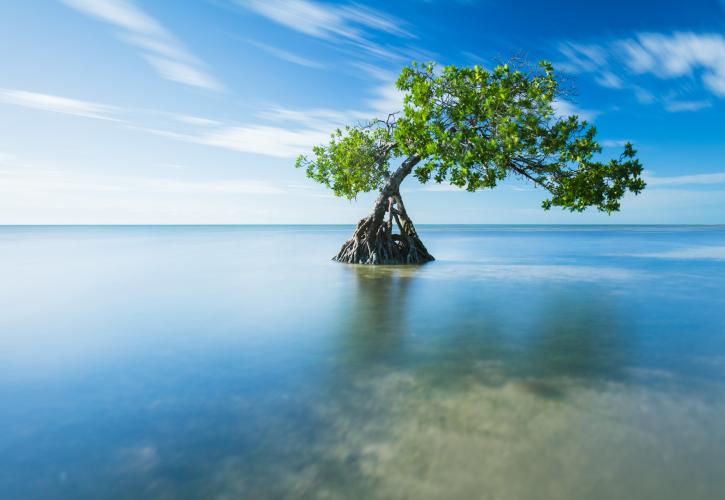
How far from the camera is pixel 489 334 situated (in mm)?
5562

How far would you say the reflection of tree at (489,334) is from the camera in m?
4.14

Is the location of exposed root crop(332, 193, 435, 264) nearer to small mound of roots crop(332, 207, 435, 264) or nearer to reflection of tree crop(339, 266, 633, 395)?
small mound of roots crop(332, 207, 435, 264)

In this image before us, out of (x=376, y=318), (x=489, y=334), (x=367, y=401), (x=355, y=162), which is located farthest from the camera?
(x=355, y=162)

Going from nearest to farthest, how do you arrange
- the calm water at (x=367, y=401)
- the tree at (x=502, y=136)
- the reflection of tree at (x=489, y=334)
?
the calm water at (x=367, y=401) → the reflection of tree at (x=489, y=334) → the tree at (x=502, y=136)

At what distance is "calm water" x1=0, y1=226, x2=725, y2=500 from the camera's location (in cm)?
238

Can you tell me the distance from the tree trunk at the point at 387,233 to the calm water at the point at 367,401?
7.15 metres

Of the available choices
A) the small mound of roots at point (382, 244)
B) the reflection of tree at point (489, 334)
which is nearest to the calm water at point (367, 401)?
the reflection of tree at point (489, 334)

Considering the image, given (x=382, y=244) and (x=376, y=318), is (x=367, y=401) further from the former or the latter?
(x=382, y=244)

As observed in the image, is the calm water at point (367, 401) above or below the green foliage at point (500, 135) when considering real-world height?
below

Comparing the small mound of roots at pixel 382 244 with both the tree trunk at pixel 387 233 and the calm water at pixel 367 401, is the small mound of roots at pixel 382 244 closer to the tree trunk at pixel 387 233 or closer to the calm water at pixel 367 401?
the tree trunk at pixel 387 233

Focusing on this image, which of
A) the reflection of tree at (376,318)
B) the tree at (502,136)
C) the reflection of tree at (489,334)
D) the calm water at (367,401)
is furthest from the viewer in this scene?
the tree at (502,136)

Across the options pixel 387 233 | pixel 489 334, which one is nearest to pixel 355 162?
pixel 387 233

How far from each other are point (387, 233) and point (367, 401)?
1172 centimetres

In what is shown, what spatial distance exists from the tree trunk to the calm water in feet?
23.5
